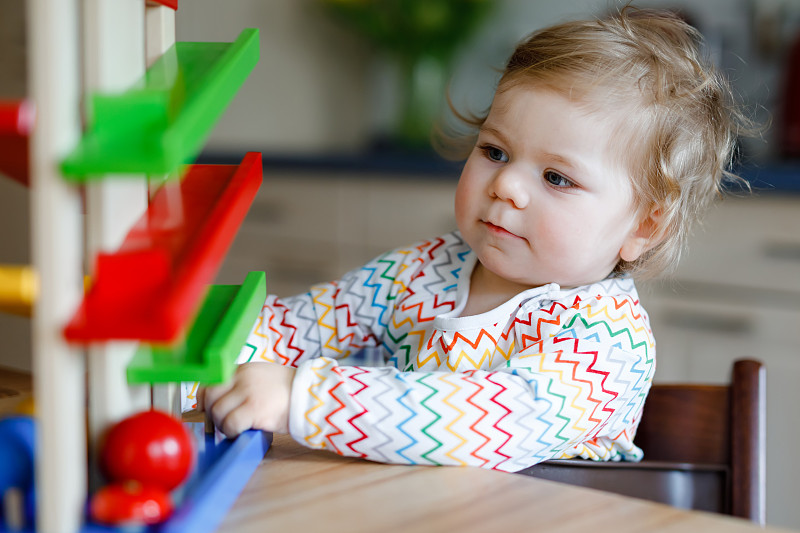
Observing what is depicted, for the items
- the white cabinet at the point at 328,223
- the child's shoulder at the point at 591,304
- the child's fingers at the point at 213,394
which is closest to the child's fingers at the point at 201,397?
the child's fingers at the point at 213,394

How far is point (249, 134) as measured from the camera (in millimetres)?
3129

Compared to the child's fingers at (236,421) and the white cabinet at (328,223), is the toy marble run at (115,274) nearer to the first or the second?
the child's fingers at (236,421)

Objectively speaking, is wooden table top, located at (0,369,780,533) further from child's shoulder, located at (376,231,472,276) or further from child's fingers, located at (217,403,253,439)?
child's shoulder, located at (376,231,472,276)

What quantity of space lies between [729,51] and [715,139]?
1599mm

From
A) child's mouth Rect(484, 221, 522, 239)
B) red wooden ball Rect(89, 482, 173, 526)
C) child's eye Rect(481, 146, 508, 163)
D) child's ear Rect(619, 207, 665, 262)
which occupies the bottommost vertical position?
red wooden ball Rect(89, 482, 173, 526)

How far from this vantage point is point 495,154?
3.26 feet

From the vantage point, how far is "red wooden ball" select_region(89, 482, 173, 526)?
0.50m

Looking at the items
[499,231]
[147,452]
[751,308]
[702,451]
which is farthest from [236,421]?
[751,308]

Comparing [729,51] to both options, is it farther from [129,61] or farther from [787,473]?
[129,61]

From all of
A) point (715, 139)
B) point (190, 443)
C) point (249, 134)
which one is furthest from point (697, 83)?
point (249, 134)

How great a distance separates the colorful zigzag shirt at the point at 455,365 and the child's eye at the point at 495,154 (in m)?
0.13

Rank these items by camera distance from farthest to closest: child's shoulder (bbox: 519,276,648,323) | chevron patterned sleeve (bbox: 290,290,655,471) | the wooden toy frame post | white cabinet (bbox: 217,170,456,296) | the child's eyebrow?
1. white cabinet (bbox: 217,170,456,296)
2. the child's eyebrow
3. child's shoulder (bbox: 519,276,648,323)
4. chevron patterned sleeve (bbox: 290,290,655,471)
5. the wooden toy frame post

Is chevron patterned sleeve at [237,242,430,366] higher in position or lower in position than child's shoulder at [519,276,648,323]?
lower

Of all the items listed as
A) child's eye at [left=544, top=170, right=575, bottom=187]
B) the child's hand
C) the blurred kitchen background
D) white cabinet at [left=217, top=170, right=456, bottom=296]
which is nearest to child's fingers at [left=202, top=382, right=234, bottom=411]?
the child's hand
